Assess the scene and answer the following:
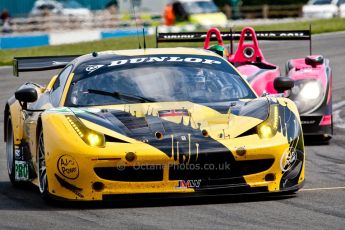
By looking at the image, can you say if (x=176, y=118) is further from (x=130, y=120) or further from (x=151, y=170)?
(x=151, y=170)

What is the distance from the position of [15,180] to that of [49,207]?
5.44 ft

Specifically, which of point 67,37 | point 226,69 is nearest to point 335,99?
point 226,69

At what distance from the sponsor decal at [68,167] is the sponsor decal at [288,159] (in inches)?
54.0

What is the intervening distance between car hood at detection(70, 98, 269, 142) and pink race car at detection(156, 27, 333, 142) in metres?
3.14

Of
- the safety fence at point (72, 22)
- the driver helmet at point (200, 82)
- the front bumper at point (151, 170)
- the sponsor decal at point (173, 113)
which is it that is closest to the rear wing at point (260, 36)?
the driver helmet at point (200, 82)

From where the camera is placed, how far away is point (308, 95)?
11938mm

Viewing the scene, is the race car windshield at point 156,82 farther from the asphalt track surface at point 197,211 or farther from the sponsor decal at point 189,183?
the sponsor decal at point 189,183

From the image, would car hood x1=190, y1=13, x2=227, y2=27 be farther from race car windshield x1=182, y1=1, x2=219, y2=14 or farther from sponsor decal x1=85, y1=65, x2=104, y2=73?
sponsor decal x1=85, y1=65, x2=104, y2=73

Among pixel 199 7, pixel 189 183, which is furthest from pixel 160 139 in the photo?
pixel 199 7

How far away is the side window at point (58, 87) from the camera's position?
331 inches

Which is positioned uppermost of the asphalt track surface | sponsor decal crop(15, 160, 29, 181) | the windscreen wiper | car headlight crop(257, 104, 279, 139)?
the windscreen wiper

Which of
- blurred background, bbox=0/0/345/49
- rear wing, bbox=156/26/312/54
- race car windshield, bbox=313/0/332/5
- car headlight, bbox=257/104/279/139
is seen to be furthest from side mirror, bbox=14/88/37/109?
race car windshield, bbox=313/0/332/5

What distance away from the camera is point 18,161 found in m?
8.97

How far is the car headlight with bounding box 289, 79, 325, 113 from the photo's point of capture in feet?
38.9
